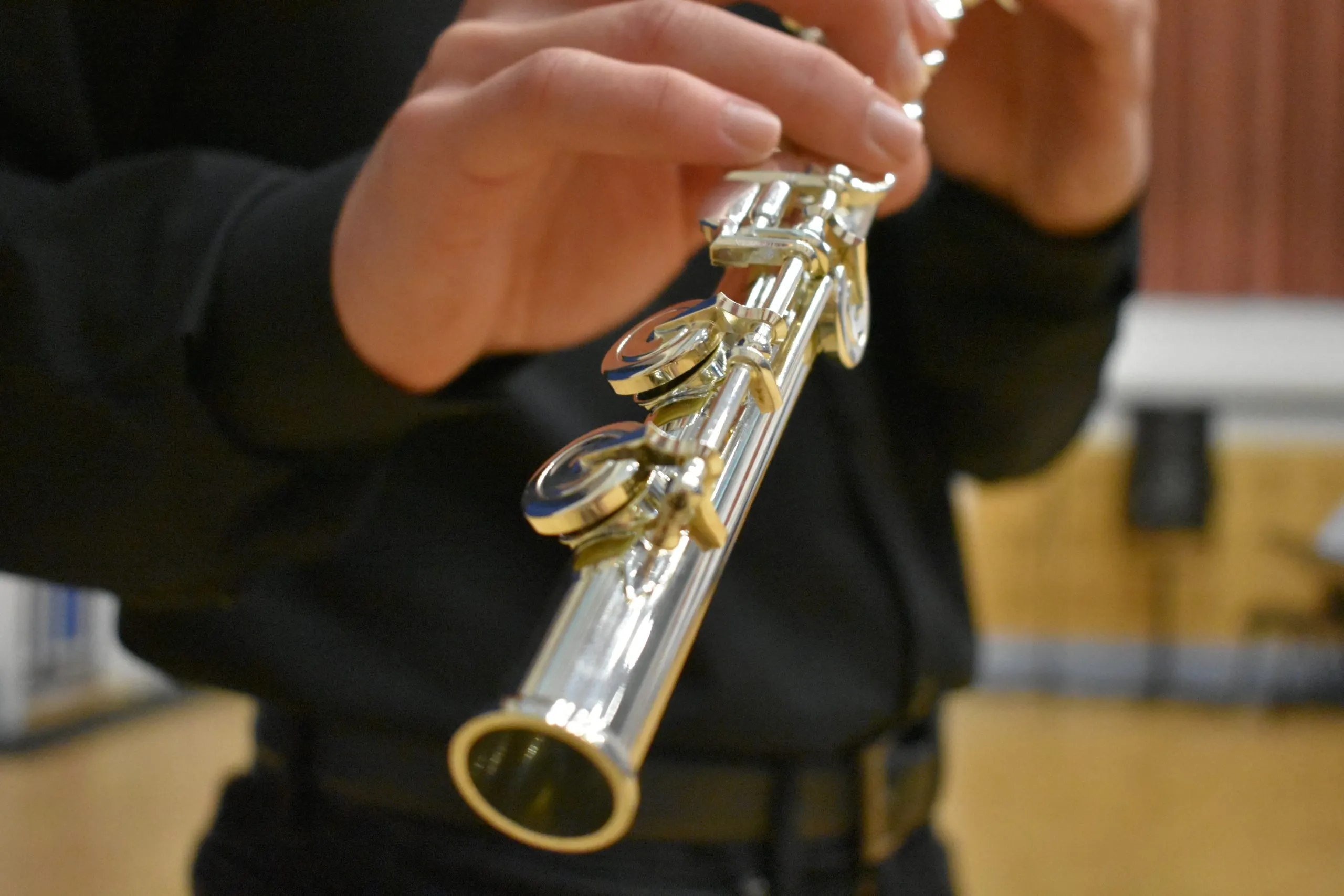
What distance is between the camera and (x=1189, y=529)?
397 cm

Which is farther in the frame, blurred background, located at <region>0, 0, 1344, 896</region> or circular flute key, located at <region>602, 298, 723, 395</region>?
blurred background, located at <region>0, 0, 1344, 896</region>

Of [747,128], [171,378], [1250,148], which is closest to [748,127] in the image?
[747,128]

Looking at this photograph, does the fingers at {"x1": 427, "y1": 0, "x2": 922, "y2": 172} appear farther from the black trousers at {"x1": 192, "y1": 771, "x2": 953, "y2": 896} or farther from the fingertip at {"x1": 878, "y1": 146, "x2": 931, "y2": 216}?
the black trousers at {"x1": 192, "y1": 771, "x2": 953, "y2": 896}

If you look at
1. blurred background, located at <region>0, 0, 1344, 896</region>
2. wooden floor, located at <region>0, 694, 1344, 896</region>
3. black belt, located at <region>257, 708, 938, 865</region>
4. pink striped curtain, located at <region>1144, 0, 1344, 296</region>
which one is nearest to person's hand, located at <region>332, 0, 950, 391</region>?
black belt, located at <region>257, 708, 938, 865</region>

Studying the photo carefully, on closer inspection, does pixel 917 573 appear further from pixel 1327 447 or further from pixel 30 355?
pixel 1327 447

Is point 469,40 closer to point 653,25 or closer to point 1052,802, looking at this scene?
point 653,25

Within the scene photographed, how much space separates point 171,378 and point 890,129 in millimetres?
277

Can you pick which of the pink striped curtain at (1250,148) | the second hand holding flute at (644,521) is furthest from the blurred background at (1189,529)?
the second hand holding flute at (644,521)

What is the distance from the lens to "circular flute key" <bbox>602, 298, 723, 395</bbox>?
31 cm

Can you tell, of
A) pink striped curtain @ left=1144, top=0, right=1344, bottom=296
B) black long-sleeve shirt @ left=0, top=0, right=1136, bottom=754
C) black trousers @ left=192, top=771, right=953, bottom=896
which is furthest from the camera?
pink striped curtain @ left=1144, top=0, right=1344, bottom=296

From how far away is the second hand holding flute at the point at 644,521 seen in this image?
0.23m

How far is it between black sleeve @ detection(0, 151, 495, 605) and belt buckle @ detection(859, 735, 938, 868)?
0.32m

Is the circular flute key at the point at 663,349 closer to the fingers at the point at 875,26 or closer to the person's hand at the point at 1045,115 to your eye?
the fingers at the point at 875,26

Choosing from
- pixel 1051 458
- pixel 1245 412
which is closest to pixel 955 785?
pixel 1245 412
